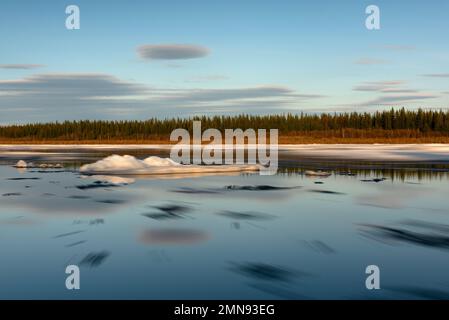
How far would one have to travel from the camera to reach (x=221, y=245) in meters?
7.73

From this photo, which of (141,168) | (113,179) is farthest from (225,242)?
(141,168)

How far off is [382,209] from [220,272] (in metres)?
5.67

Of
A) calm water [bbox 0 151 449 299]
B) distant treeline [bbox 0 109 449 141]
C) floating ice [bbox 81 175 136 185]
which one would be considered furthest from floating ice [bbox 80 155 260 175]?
distant treeline [bbox 0 109 449 141]

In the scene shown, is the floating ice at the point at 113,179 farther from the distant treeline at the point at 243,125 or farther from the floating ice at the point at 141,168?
the distant treeline at the point at 243,125

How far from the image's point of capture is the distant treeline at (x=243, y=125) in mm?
99625

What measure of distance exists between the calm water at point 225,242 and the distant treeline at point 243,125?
83.3 m

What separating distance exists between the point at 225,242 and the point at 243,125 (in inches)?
4292

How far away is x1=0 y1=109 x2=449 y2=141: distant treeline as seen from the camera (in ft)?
327

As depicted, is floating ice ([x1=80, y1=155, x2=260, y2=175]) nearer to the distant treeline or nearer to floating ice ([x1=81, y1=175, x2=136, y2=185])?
floating ice ([x1=81, y1=175, x2=136, y2=185])

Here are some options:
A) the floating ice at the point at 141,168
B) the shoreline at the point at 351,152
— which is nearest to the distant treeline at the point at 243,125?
the shoreline at the point at 351,152

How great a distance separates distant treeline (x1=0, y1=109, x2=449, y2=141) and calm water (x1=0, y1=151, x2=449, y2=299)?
83.3 m

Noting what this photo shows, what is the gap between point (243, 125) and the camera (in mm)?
116500
